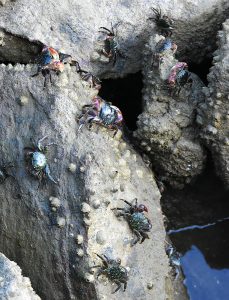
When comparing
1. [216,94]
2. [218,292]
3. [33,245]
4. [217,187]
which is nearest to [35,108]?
[33,245]

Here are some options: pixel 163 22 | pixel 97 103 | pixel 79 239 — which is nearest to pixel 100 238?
pixel 79 239

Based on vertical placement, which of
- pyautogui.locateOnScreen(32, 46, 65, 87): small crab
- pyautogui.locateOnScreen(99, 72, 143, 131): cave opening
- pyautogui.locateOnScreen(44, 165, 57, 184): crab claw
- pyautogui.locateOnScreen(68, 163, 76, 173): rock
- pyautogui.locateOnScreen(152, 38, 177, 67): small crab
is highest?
pyautogui.locateOnScreen(152, 38, 177, 67): small crab

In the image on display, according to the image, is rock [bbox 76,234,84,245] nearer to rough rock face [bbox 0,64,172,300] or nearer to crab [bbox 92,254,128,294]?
rough rock face [bbox 0,64,172,300]

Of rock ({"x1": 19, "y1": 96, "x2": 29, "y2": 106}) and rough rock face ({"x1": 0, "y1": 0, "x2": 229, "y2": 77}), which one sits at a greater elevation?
rough rock face ({"x1": 0, "y1": 0, "x2": 229, "y2": 77})

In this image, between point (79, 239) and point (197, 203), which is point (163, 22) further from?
point (79, 239)

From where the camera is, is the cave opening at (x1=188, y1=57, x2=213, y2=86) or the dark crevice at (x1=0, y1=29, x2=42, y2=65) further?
the cave opening at (x1=188, y1=57, x2=213, y2=86)

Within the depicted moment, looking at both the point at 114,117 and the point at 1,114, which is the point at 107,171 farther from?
the point at 1,114

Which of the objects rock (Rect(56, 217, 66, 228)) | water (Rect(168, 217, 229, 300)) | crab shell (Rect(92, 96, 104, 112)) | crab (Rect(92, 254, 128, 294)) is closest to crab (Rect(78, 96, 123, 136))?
crab shell (Rect(92, 96, 104, 112))
